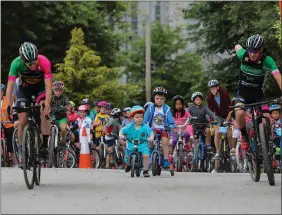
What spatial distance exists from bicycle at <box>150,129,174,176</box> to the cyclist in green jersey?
9.20ft

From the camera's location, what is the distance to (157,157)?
14.2 m

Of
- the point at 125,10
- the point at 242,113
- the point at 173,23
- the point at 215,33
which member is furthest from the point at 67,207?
the point at 173,23

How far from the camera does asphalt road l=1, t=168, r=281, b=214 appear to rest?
8.27m

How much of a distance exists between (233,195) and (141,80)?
44.3 m

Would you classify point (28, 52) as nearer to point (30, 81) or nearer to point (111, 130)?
point (30, 81)

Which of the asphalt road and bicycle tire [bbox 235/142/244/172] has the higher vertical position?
bicycle tire [bbox 235/142/244/172]

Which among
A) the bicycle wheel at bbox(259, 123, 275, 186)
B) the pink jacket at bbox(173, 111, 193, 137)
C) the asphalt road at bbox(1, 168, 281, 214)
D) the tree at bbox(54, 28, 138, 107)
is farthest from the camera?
the tree at bbox(54, 28, 138, 107)

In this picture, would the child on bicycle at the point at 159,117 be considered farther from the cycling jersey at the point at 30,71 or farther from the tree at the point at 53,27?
the tree at the point at 53,27

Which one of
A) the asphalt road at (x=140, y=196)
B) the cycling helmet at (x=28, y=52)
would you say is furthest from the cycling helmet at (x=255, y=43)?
the cycling helmet at (x=28, y=52)

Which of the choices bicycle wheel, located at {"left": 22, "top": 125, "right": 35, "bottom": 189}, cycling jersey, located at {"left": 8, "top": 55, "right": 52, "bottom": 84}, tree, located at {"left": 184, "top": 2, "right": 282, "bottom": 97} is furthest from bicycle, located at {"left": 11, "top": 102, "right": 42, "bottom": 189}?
tree, located at {"left": 184, "top": 2, "right": 282, "bottom": 97}

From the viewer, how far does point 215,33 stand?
3053 cm

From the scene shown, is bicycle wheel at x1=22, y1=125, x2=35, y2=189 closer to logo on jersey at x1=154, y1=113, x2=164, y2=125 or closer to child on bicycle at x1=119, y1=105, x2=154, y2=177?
child on bicycle at x1=119, y1=105, x2=154, y2=177

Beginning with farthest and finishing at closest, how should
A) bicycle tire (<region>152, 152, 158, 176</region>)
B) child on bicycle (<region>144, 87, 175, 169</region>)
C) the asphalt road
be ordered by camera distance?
1. child on bicycle (<region>144, 87, 175, 169</region>)
2. bicycle tire (<region>152, 152, 158, 176</region>)
3. the asphalt road

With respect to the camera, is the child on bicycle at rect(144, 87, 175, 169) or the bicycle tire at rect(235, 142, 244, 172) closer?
the child on bicycle at rect(144, 87, 175, 169)
